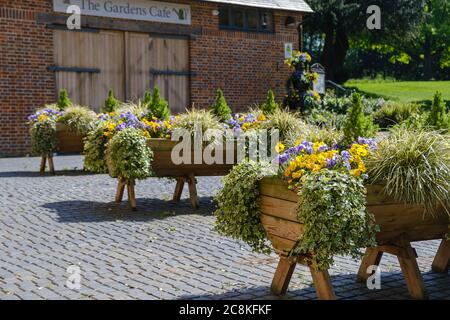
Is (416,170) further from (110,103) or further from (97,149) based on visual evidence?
(110,103)

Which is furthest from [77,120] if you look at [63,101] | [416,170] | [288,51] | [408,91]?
[408,91]

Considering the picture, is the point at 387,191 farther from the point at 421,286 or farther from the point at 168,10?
the point at 168,10

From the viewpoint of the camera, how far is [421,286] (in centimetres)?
455

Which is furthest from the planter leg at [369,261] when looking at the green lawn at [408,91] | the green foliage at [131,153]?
the green lawn at [408,91]

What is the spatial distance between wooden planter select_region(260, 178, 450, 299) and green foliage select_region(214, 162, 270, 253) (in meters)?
0.06

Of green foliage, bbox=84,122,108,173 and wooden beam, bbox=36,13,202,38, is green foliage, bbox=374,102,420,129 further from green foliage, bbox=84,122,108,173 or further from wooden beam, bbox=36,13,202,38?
green foliage, bbox=84,122,108,173

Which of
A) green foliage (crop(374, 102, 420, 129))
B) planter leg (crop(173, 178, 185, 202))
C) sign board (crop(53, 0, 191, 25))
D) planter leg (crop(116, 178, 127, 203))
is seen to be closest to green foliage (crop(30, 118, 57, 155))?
planter leg (crop(116, 178, 127, 203))

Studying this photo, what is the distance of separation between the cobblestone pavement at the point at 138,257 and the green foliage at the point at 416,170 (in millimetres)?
777

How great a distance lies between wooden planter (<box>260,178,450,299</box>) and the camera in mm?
4316

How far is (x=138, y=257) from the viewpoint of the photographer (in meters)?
5.89
